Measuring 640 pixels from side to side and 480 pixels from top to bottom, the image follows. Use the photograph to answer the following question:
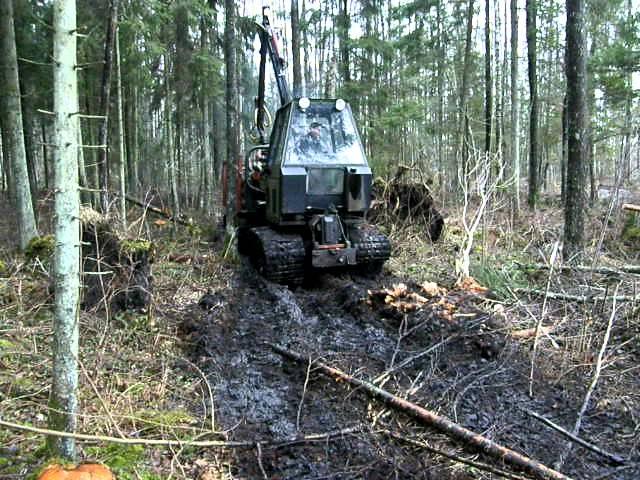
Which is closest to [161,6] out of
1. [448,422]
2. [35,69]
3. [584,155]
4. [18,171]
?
[18,171]

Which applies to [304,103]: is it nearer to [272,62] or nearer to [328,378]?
[272,62]

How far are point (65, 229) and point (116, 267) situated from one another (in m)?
3.18

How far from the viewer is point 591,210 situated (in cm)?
985

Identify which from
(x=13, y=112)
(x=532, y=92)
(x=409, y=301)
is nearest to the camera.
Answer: (x=409, y=301)

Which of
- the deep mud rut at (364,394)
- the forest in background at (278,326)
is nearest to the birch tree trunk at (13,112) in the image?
the forest in background at (278,326)

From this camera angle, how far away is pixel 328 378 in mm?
4078

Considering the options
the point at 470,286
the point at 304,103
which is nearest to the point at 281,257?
the point at 304,103

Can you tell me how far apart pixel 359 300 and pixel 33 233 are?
540 centimetres

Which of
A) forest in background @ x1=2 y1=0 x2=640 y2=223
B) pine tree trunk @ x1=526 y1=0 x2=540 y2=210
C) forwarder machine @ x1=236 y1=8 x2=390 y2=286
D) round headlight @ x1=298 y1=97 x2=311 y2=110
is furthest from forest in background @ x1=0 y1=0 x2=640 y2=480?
pine tree trunk @ x1=526 y1=0 x2=540 y2=210

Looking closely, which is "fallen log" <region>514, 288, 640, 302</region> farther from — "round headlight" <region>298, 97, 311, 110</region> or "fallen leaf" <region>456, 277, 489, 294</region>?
"round headlight" <region>298, 97, 311, 110</region>

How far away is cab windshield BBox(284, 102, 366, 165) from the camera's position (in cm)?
721

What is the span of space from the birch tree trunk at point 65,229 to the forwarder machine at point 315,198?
13.4 feet

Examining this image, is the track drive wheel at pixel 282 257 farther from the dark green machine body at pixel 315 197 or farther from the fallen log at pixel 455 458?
the fallen log at pixel 455 458

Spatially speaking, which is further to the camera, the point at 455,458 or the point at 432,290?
the point at 432,290
